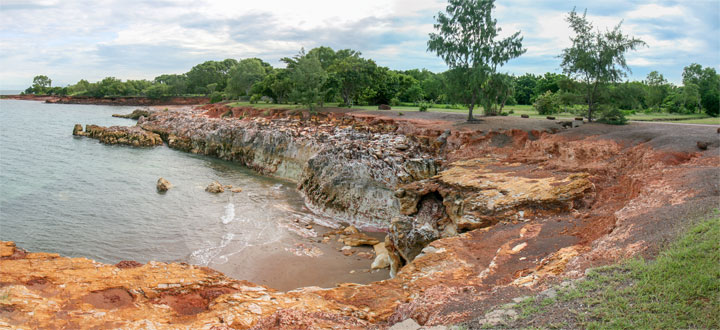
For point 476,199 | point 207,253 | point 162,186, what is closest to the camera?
point 476,199

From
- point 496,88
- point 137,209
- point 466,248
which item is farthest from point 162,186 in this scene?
point 496,88

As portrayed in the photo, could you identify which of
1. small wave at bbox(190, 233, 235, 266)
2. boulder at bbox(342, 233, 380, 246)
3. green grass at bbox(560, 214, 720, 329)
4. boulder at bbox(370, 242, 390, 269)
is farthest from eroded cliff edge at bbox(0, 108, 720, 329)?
small wave at bbox(190, 233, 235, 266)

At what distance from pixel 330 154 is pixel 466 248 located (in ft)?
48.9

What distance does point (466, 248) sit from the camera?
36.8ft

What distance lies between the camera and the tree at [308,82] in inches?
1597

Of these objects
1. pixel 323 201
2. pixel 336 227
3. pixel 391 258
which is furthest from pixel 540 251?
pixel 323 201

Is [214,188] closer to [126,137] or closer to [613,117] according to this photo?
[126,137]

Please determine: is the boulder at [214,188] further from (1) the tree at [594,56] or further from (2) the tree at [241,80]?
(2) the tree at [241,80]

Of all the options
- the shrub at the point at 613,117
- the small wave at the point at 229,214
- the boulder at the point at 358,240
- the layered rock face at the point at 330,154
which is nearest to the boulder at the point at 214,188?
the small wave at the point at 229,214

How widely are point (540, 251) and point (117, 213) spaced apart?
20895 mm

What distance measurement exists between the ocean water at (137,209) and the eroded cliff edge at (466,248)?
482 cm

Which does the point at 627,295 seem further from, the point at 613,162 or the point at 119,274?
the point at 613,162

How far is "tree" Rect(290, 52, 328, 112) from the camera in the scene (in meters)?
40.6

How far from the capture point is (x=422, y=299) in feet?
25.8
